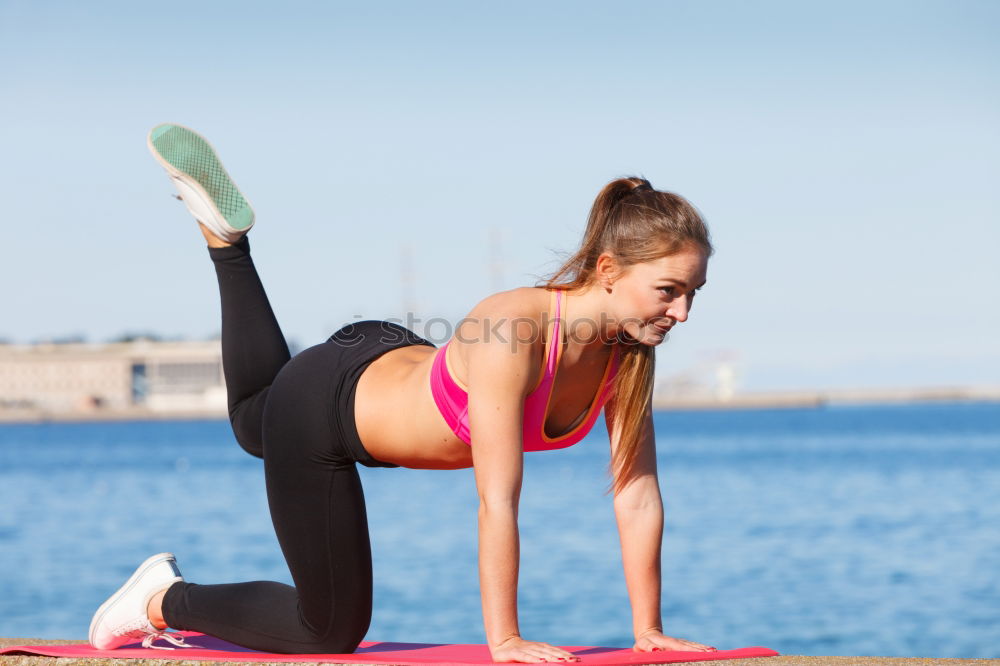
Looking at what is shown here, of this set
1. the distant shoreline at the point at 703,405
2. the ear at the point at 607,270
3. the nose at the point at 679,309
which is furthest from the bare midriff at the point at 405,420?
the distant shoreline at the point at 703,405

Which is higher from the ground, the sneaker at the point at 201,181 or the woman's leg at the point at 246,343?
the sneaker at the point at 201,181

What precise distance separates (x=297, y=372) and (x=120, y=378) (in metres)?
119

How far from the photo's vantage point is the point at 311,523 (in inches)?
139

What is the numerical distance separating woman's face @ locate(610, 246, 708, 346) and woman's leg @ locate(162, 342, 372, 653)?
94 cm

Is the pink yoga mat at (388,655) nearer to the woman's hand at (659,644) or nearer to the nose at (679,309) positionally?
the woman's hand at (659,644)

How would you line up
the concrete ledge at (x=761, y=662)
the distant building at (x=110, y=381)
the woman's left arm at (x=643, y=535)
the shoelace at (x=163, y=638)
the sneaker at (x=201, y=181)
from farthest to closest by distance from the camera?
the distant building at (x=110, y=381), the sneaker at (x=201, y=181), the shoelace at (x=163, y=638), the woman's left arm at (x=643, y=535), the concrete ledge at (x=761, y=662)

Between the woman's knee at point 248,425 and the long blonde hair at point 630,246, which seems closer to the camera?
the long blonde hair at point 630,246

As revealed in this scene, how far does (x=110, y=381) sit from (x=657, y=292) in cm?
11921

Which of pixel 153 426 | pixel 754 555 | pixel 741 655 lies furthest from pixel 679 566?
pixel 153 426

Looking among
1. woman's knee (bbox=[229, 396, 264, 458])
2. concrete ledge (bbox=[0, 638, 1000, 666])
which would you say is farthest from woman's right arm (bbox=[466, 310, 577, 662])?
woman's knee (bbox=[229, 396, 264, 458])

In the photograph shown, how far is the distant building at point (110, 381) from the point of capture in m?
114

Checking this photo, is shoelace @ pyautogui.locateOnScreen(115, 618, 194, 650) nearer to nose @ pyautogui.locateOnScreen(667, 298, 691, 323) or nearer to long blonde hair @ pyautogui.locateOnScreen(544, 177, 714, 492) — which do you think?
Result: long blonde hair @ pyautogui.locateOnScreen(544, 177, 714, 492)

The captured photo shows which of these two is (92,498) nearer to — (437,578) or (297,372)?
(437,578)

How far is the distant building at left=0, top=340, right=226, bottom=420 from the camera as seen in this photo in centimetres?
11425
